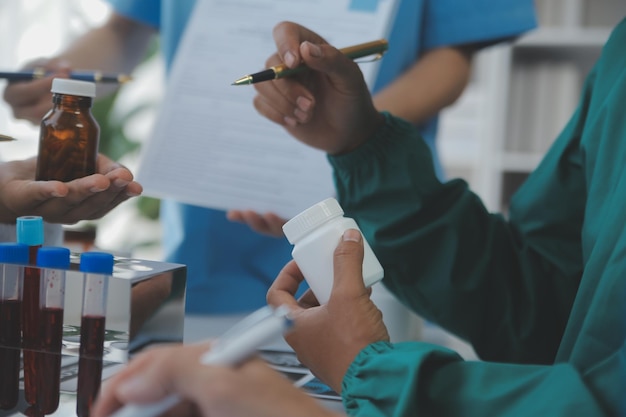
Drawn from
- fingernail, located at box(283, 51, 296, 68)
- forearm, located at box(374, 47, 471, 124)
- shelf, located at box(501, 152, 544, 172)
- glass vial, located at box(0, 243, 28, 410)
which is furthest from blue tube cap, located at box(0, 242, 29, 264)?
shelf, located at box(501, 152, 544, 172)

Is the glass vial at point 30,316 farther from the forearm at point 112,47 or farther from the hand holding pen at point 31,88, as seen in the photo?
the forearm at point 112,47

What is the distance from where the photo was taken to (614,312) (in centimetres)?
60

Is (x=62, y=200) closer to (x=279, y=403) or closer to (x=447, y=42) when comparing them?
(x=279, y=403)

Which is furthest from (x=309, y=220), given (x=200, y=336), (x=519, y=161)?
(x=519, y=161)

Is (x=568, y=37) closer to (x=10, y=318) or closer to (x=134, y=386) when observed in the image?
(x=10, y=318)

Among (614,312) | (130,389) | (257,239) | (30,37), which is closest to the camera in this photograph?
(130,389)

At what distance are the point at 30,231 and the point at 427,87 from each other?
80 centimetres

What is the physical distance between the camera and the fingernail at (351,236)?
58 cm

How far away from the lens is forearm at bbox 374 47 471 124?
125 cm

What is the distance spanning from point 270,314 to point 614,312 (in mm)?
316

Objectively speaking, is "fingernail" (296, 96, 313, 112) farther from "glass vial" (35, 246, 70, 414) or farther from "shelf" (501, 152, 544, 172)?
"shelf" (501, 152, 544, 172)

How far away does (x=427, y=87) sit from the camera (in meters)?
1.27

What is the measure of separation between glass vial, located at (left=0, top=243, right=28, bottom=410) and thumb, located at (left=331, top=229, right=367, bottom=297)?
0.26 m

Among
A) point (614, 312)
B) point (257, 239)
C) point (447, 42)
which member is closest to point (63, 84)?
point (614, 312)
